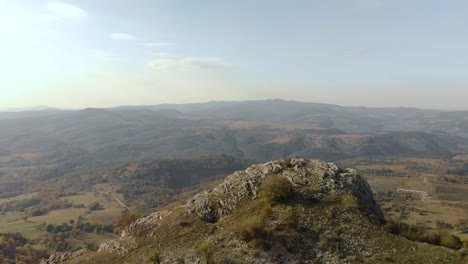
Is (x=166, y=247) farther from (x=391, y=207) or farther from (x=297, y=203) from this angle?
(x=391, y=207)

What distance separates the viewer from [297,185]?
5125cm

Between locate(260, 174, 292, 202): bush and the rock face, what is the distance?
7.92ft

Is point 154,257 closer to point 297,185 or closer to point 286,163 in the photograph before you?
point 297,185

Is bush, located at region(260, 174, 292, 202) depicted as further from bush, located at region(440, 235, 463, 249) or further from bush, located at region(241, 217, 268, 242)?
bush, located at region(440, 235, 463, 249)

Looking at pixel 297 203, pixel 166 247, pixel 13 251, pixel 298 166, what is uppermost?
pixel 298 166

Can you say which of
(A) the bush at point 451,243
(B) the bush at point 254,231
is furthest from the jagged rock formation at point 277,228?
(A) the bush at point 451,243

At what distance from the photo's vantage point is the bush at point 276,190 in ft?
156

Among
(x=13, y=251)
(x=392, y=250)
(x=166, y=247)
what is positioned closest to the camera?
(x=392, y=250)

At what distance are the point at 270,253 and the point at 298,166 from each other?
21488 millimetres

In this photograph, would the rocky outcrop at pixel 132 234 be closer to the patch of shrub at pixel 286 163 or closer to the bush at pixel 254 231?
the bush at pixel 254 231

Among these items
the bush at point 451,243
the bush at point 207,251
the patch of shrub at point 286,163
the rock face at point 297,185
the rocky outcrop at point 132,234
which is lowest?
the rocky outcrop at point 132,234

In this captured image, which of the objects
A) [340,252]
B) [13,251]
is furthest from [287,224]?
[13,251]

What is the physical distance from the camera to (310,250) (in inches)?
1510

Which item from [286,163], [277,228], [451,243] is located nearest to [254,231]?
[277,228]
